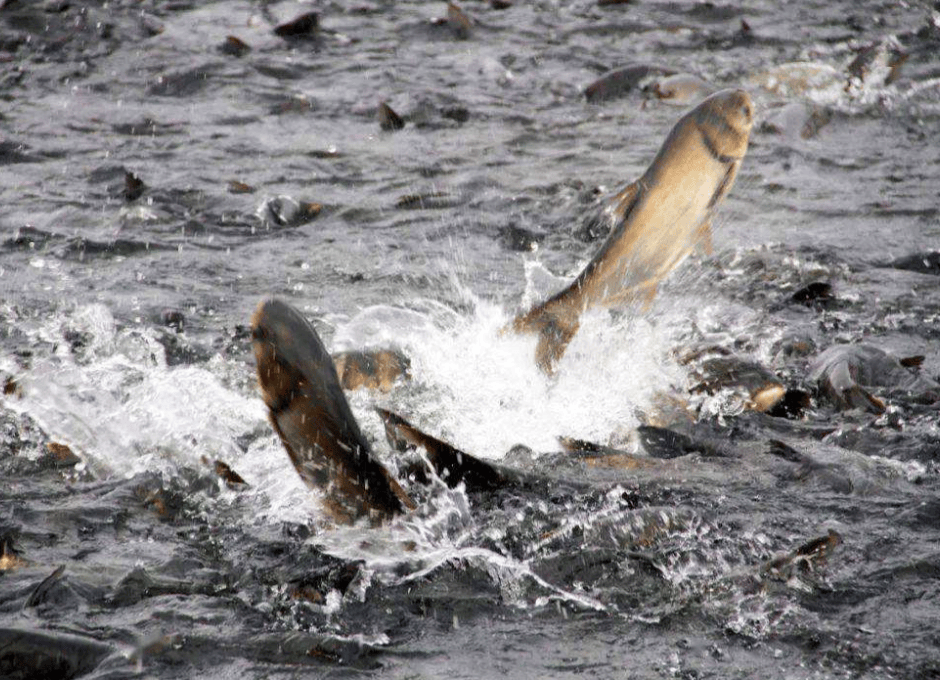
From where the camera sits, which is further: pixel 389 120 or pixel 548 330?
pixel 389 120

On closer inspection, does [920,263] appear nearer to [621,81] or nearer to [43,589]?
[621,81]

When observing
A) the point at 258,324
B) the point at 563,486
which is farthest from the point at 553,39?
the point at 258,324

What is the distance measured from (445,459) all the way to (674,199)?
70.7 inches

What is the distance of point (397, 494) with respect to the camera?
3.29 metres

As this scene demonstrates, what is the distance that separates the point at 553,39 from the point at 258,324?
20.6 feet

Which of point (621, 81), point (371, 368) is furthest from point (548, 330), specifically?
point (621, 81)

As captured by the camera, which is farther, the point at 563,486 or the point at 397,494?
the point at 563,486

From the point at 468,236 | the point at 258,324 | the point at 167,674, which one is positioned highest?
the point at 258,324

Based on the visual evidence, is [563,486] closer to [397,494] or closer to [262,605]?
[397,494]

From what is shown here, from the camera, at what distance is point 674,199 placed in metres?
4.77

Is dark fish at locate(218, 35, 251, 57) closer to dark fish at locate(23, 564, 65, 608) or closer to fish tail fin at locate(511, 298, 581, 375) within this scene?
fish tail fin at locate(511, 298, 581, 375)

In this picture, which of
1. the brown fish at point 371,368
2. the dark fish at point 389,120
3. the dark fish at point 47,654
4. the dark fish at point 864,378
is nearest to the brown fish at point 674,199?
the brown fish at point 371,368

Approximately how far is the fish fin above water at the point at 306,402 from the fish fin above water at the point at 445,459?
0.74 feet

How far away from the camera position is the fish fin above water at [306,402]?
2924 mm
